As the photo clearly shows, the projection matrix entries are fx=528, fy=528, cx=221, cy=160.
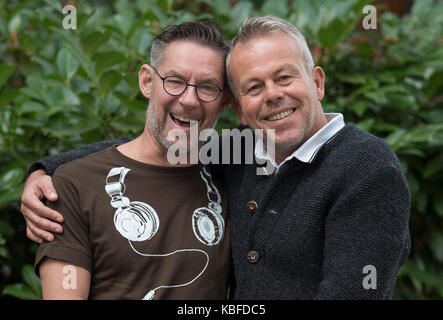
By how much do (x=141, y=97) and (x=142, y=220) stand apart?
90cm

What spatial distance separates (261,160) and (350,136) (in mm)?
368

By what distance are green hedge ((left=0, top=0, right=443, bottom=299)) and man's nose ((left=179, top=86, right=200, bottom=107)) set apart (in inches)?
18.0

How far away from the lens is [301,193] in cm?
168

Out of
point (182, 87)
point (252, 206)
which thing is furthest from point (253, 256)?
point (182, 87)

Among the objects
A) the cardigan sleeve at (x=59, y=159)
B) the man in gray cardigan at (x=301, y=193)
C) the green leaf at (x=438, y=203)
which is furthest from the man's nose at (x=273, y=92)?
the green leaf at (x=438, y=203)

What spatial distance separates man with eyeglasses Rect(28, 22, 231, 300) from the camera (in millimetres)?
1709

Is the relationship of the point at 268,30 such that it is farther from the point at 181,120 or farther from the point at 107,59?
the point at 107,59

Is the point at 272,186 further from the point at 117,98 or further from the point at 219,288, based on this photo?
the point at 117,98

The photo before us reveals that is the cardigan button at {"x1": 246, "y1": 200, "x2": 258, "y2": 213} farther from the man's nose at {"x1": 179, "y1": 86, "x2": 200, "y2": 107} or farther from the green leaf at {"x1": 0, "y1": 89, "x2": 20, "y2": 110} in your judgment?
the green leaf at {"x1": 0, "y1": 89, "x2": 20, "y2": 110}

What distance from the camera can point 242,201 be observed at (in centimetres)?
190

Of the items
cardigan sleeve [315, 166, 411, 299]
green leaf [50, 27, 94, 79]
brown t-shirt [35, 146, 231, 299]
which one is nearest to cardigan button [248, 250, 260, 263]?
brown t-shirt [35, 146, 231, 299]

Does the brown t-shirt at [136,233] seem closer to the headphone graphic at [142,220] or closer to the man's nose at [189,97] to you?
the headphone graphic at [142,220]

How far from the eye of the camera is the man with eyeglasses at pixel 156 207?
1.71 metres
